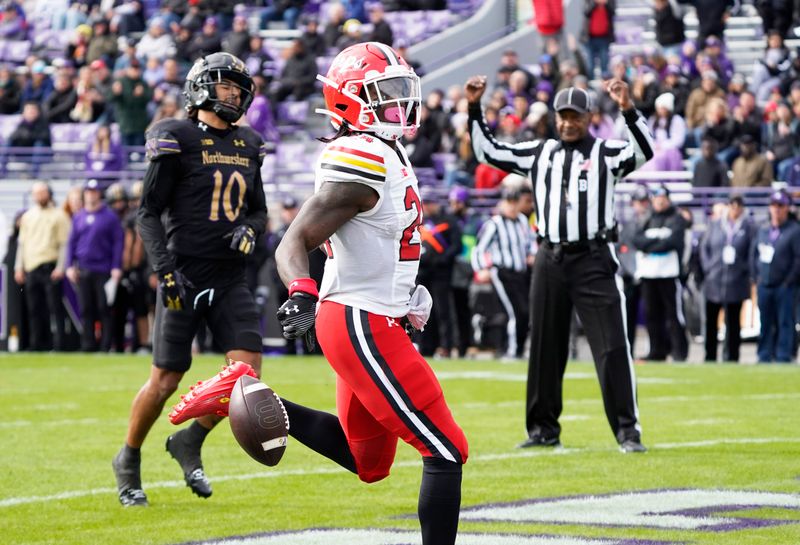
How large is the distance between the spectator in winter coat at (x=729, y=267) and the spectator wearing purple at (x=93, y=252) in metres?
6.20

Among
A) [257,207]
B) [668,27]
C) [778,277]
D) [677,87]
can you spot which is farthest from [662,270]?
[257,207]

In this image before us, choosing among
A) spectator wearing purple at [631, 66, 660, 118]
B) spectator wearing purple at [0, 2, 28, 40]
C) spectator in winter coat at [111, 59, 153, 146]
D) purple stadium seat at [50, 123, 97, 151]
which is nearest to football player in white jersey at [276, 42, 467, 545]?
spectator wearing purple at [631, 66, 660, 118]

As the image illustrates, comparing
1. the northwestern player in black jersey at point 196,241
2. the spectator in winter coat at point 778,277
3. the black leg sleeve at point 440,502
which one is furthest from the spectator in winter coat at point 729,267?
the black leg sleeve at point 440,502

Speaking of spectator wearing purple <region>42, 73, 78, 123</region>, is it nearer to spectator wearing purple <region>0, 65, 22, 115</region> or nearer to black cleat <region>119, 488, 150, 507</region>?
spectator wearing purple <region>0, 65, 22, 115</region>

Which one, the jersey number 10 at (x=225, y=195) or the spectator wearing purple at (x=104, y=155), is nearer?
the jersey number 10 at (x=225, y=195)

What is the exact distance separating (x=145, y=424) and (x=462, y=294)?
32.4 ft

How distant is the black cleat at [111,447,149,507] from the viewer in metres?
6.52

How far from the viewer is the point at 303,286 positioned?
173 inches

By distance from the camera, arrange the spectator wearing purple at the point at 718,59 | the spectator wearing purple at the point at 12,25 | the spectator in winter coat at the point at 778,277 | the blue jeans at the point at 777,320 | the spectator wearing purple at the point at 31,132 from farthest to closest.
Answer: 1. the spectator wearing purple at the point at 12,25
2. the spectator wearing purple at the point at 31,132
3. the spectator wearing purple at the point at 718,59
4. the blue jeans at the point at 777,320
5. the spectator in winter coat at the point at 778,277

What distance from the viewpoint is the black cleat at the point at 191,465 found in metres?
6.60

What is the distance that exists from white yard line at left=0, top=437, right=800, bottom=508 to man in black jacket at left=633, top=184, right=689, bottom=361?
6.27 m

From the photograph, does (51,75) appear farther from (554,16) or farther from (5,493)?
(5,493)

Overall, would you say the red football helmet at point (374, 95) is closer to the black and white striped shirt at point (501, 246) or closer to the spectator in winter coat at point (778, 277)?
the spectator in winter coat at point (778, 277)

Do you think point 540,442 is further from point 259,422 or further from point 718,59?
point 718,59
